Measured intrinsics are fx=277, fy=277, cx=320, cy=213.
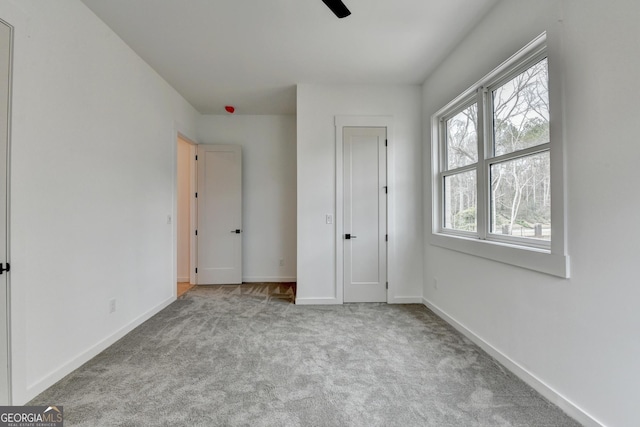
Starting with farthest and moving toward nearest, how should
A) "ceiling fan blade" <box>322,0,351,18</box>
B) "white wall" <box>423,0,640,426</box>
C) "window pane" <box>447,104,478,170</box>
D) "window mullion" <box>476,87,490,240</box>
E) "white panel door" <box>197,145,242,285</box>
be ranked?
1. "white panel door" <box>197,145,242,285</box>
2. "window pane" <box>447,104,478,170</box>
3. "window mullion" <box>476,87,490,240</box>
4. "ceiling fan blade" <box>322,0,351,18</box>
5. "white wall" <box>423,0,640,426</box>

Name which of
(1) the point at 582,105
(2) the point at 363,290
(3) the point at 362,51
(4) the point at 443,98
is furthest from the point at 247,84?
(1) the point at 582,105

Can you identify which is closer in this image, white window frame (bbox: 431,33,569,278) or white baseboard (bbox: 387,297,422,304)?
white window frame (bbox: 431,33,569,278)

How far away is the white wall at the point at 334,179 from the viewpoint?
354 centimetres

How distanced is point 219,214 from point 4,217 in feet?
9.59

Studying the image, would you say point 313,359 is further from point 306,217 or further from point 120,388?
point 306,217

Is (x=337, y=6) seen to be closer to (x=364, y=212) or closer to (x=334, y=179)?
(x=334, y=179)

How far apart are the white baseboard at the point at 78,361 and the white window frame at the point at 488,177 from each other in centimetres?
327

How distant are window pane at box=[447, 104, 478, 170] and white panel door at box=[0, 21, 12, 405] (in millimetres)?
3410

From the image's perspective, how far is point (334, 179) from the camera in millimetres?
3557

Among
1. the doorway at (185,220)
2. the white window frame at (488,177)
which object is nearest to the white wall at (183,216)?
the doorway at (185,220)

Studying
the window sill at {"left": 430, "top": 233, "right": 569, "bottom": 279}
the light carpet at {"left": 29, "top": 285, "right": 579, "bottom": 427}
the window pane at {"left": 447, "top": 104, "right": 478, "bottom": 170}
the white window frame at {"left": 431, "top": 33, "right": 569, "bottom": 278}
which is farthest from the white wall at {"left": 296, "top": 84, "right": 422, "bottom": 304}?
the window sill at {"left": 430, "top": 233, "right": 569, "bottom": 279}

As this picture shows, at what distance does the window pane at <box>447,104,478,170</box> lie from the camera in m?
2.68

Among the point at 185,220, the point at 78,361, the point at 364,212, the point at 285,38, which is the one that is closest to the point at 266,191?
the point at 185,220

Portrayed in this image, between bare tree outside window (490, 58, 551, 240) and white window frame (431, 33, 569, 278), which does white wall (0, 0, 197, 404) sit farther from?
bare tree outside window (490, 58, 551, 240)
